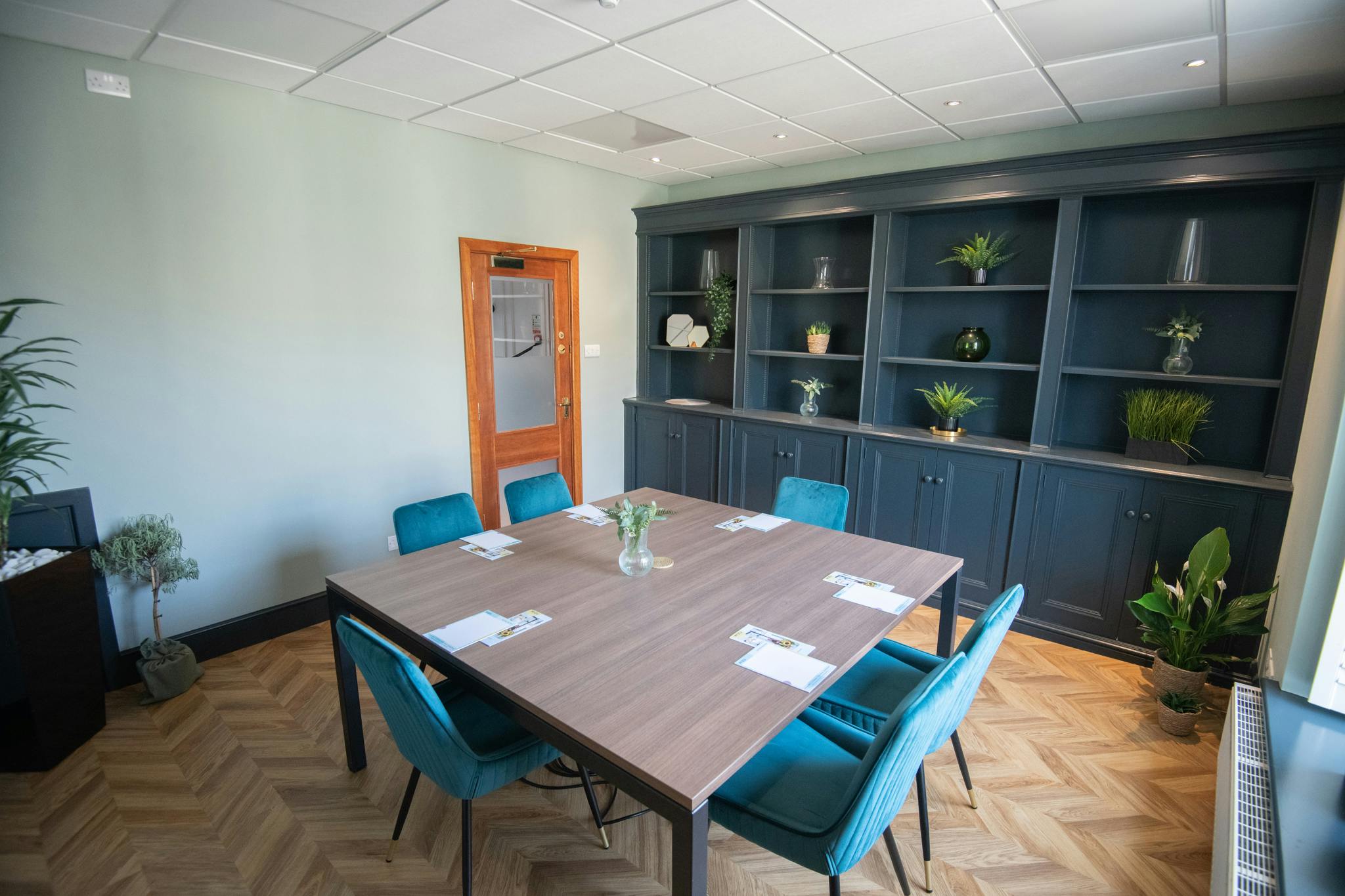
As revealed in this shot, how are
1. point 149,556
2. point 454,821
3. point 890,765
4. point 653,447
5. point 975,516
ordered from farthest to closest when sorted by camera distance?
point 653,447 → point 975,516 → point 149,556 → point 454,821 → point 890,765

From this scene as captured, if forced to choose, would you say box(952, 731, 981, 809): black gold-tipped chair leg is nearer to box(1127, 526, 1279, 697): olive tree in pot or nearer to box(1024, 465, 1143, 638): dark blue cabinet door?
box(1127, 526, 1279, 697): olive tree in pot

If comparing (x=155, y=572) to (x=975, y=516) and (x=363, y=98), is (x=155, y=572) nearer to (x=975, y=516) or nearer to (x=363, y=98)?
(x=363, y=98)

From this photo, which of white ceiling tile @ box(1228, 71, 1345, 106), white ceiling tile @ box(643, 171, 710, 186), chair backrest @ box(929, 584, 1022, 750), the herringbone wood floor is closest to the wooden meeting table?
chair backrest @ box(929, 584, 1022, 750)

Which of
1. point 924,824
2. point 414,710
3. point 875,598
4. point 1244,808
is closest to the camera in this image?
point 414,710

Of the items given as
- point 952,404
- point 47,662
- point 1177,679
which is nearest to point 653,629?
point 47,662

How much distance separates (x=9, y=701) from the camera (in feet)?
8.03

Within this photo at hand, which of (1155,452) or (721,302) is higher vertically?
(721,302)

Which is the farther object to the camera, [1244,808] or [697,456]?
[697,456]

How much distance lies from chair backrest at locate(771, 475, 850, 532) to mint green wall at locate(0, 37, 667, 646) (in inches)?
87.9

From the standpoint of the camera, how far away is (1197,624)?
114 inches

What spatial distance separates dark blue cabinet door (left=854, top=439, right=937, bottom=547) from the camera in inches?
152

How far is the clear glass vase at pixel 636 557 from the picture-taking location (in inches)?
86.9

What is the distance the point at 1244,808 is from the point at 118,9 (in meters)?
4.38

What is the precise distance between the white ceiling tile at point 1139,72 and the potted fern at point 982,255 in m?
0.87
